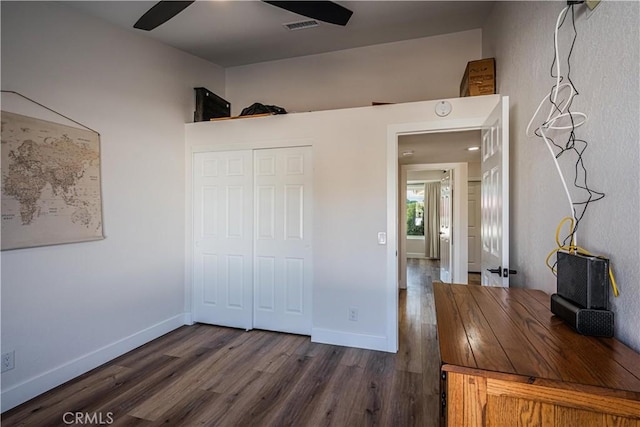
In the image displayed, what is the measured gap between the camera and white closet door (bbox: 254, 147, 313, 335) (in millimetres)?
3135

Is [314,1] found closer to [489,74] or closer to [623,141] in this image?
[489,74]

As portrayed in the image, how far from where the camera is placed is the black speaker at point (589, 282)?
3.16 ft

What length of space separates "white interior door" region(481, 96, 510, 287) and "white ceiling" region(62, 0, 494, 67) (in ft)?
4.16

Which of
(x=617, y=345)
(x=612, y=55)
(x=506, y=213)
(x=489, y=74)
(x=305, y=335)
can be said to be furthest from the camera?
(x=305, y=335)

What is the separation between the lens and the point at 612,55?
1.03 meters

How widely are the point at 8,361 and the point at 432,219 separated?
822 centimetres

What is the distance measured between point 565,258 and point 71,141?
3149 mm

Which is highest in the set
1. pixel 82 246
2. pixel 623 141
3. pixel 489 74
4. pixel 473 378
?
pixel 489 74

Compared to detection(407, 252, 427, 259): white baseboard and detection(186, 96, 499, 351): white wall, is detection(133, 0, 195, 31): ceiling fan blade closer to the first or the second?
detection(186, 96, 499, 351): white wall

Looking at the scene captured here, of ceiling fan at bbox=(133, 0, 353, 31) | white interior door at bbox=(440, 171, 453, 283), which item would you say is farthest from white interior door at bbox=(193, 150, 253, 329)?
white interior door at bbox=(440, 171, 453, 283)

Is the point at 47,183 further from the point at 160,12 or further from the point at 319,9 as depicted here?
the point at 319,9

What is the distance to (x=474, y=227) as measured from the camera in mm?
6703

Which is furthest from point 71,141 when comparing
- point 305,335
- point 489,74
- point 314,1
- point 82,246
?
point 489,74

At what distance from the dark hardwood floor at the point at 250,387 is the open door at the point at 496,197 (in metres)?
1.01
